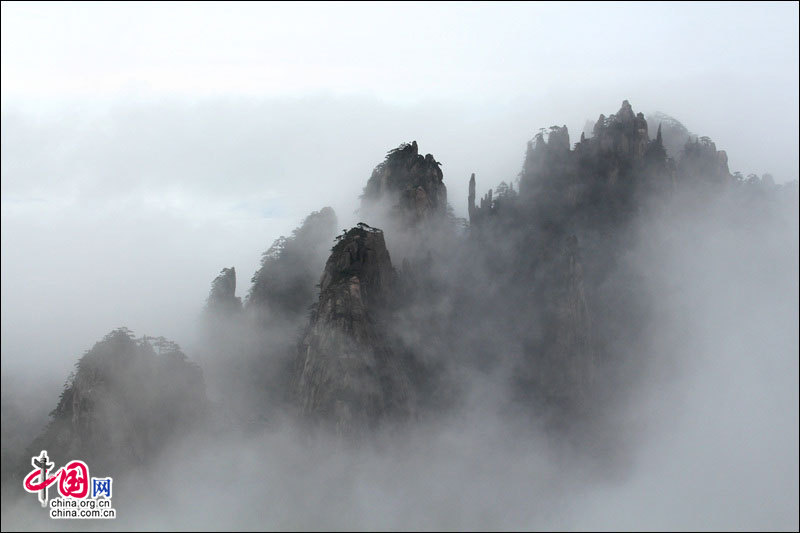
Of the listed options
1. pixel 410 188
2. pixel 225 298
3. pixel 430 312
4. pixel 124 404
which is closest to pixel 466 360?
pixel 430 312

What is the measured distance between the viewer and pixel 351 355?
80625 millimetres

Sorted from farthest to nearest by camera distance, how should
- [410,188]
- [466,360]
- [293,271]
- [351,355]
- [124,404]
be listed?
[293,271] → [466,360] → [410,188] → [351,355] → [124,404]

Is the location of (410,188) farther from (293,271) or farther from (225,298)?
(225,298)

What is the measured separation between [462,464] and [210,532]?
4123cm

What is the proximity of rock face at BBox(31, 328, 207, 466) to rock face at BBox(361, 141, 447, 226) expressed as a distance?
151 ft

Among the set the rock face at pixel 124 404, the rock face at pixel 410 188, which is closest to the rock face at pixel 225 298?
the rock face at pixel 124 404

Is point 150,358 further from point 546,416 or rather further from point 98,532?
point 546,416

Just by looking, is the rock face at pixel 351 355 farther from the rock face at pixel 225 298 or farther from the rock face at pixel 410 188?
the rock face at pixel 225 298

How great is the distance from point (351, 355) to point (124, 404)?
3150 centimetres

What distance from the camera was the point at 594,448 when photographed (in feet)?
335

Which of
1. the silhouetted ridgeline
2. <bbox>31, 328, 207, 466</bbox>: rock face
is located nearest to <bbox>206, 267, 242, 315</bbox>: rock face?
the silhouetted ridgeline

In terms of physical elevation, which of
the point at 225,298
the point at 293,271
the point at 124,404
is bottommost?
the point at 124,404

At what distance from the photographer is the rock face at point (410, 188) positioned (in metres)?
105

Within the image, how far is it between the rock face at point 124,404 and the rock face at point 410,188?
1816 inches
